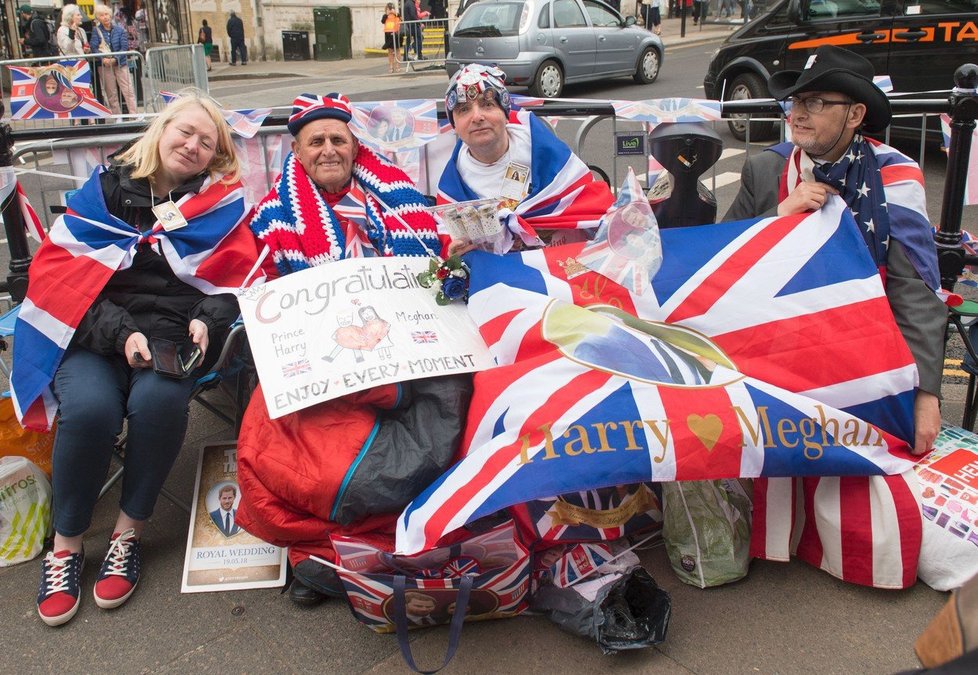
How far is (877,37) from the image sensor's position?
830cm

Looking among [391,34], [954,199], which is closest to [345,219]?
[954,199]

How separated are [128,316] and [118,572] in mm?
866

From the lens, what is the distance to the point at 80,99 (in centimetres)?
752

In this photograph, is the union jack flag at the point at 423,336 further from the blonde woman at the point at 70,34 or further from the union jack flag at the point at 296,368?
→ the blonde woman at the point at 70,34

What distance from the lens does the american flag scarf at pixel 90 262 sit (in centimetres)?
300

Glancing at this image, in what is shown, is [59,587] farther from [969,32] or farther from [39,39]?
[39,39]

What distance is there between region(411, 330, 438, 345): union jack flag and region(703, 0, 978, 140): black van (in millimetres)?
5018

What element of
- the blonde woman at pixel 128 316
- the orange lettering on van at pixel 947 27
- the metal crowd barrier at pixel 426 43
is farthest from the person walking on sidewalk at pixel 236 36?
the blonde woman at pixel 128 316

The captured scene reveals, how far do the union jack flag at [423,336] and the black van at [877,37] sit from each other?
198 inches

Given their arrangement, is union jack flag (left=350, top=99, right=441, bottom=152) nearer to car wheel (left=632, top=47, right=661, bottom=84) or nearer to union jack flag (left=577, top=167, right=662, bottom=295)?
union jack flag (left=577, top=167, right=662, bottom=295)

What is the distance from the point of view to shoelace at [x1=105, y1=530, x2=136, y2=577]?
2898mm

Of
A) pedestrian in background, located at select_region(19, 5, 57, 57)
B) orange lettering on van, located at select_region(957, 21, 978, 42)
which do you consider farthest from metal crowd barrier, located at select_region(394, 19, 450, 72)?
orange lettering on van, located at select_region(957, 21, 978, 42)

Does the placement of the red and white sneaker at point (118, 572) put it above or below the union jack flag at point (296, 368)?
below


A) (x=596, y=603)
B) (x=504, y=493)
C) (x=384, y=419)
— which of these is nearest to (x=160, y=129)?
(x=384, y=419)
